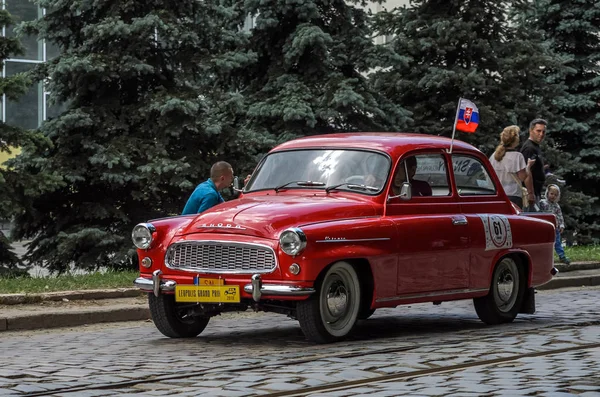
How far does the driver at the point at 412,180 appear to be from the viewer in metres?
11.4

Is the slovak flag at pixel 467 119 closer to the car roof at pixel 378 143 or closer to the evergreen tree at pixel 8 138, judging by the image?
the evergreen tree at pixel 8 138

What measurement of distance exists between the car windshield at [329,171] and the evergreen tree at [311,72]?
9.13 metres

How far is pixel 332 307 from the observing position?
34.1 feet

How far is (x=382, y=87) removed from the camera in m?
26.9

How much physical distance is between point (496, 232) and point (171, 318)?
3208mm

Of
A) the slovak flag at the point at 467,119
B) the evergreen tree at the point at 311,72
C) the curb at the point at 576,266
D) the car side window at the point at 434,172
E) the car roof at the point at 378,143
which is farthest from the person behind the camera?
the slovak flag at the point at 467,119

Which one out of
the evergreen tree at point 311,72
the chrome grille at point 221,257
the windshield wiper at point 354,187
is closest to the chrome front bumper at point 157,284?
the chrome grille at point 221,257

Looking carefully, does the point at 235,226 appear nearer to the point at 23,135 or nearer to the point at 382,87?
the point at 23,135

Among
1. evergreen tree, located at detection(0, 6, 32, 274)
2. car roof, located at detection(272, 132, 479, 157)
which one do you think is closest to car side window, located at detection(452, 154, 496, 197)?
car roof, located at detection(272, 132, 479, 157)

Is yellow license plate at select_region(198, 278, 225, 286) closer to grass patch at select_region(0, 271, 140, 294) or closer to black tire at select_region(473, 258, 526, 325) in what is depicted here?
black tire at select_region(473, 258, 526, 325)

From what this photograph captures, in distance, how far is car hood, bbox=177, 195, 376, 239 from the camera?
10312mm

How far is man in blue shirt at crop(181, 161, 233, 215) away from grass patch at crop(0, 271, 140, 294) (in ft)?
5.04

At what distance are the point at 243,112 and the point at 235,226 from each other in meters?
9.88

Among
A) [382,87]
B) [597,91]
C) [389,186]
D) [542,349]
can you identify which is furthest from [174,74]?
[597,91]
